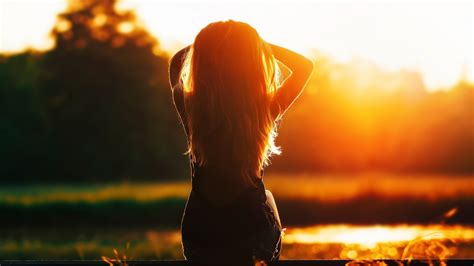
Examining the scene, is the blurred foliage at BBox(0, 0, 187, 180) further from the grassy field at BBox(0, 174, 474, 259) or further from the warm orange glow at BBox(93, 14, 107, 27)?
the grassy field at BBox(0, 174, 474, 259)

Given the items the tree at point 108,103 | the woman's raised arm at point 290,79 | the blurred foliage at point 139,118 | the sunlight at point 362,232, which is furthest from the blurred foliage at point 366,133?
the woman's raised arm at point 290,79

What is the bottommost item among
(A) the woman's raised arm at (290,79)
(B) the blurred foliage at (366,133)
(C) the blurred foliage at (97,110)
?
(B) the blurred foliage at (366,133)

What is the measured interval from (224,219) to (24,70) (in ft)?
113

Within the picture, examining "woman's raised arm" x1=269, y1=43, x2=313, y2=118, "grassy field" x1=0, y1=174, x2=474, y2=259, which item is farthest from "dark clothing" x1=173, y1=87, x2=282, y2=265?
"grassy field" x1=0, y1=174, x2=474, y2=259

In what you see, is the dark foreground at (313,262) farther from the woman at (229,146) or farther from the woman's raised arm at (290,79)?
the woman's raised arm at (290,79)

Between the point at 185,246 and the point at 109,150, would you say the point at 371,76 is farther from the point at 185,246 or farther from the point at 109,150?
the point at 185,246

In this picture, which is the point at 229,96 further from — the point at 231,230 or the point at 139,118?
the point at 139,118

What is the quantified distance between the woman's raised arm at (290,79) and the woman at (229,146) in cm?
11

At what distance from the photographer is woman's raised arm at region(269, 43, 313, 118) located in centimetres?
328

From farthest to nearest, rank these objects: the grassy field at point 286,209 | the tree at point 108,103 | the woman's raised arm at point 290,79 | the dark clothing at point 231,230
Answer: the tree at point 108,103 → the grassy field at point 286,209 → the woman's raised arm at point 290,79 → the dark clothing at point 231,230

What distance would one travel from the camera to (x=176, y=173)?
108ft

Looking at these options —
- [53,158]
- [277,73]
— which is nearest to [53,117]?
[53,158]

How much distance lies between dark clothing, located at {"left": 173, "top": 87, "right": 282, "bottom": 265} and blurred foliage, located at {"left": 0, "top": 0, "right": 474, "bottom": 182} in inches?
1122

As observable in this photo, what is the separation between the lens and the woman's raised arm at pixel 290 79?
10.8 feet
